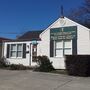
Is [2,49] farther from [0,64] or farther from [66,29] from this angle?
[66,29]

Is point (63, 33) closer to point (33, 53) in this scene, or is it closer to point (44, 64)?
point (44, 64)

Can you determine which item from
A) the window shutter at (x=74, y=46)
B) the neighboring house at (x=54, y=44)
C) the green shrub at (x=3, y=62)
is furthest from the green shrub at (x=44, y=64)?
the green shrub at (x=3, y=62)

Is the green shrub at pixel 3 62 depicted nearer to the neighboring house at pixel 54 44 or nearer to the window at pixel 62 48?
the neighboring house at pixel 54 44

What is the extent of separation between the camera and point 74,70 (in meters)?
17.2

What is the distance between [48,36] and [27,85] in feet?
31.8

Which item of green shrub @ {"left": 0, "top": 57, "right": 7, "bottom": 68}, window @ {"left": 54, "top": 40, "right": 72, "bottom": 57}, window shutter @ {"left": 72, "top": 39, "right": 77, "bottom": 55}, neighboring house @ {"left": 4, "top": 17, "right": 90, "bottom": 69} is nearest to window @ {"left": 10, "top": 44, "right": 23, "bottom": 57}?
neighboring house @ {"left": 4, "top": 17, "right": 90, "bottom": 69}

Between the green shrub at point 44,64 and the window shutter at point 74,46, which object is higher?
the window shutter at point 74,46

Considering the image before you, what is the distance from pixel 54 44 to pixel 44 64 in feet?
8.01

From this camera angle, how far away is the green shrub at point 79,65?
16956 mm

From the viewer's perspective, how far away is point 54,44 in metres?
22.1

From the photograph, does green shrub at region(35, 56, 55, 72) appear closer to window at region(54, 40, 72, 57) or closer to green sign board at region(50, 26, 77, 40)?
window at region(54, 40, 72, 57)

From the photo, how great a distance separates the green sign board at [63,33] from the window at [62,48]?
46 cm

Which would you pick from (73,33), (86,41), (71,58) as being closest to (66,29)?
(73,33)

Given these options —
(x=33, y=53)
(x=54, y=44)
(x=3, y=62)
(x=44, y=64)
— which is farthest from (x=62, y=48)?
(x=3, y=62)
